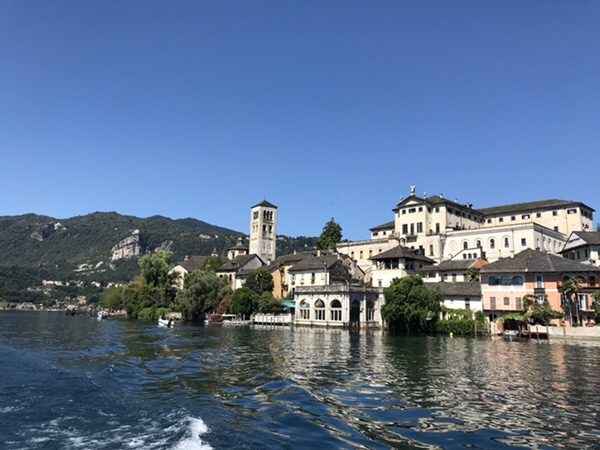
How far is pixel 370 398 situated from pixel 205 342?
30.3 metres

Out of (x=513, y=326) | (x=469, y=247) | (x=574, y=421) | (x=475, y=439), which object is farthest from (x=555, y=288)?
(x=475, y=439)

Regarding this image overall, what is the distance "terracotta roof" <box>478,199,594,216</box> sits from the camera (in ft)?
297

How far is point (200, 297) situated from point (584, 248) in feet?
215

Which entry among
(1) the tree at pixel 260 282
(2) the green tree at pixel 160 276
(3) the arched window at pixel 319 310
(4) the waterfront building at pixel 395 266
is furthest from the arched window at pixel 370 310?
(2) the green tree at pixel 160 276

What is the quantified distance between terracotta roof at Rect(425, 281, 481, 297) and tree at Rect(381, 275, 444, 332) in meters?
1.88

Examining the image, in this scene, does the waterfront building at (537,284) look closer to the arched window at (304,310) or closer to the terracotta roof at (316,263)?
the arched window at (304,310)

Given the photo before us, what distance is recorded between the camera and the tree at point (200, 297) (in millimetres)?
93875

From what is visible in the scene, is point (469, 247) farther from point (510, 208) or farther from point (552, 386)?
point (552, 386)

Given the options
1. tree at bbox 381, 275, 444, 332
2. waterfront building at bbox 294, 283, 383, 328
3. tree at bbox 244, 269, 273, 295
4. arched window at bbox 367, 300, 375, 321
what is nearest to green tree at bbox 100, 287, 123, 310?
tree at bbox 244, 269, 273, 295

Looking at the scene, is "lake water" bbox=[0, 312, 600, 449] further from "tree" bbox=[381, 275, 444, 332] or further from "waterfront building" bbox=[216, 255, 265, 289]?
"waterfront building" bbox=[216, 255, 265, 289]

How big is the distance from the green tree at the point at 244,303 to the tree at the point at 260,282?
13.6ft

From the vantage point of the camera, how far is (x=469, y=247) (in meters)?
88.2

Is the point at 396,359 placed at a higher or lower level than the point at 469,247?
lower

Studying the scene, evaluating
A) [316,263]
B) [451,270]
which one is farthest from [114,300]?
[451,270]
